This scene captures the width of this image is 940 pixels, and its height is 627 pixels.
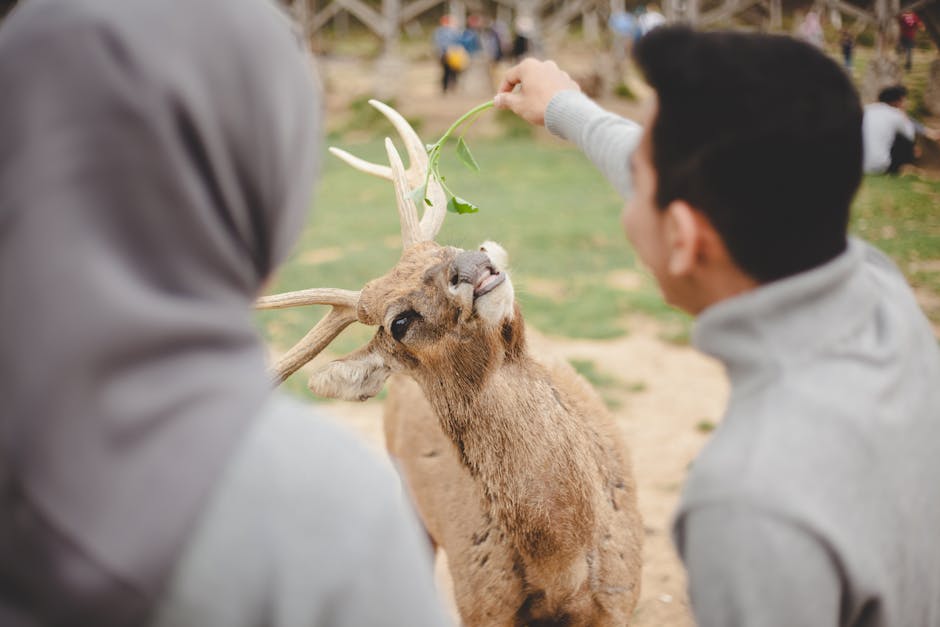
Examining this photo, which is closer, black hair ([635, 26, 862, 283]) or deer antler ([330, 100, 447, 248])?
black hair ([635, 26, 862, 283])

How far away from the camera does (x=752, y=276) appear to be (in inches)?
55.3

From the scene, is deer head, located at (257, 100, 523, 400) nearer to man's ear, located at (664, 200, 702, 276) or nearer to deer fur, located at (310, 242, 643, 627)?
deer fur, located at (310, 242, 643, 627)

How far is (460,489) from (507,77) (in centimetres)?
192

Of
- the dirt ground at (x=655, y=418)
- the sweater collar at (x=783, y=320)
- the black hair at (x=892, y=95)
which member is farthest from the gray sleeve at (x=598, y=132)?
the black hair at (x=892, y=95)

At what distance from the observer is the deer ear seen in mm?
3439

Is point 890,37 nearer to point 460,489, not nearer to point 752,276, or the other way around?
point 460,489

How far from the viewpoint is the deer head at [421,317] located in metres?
3.04

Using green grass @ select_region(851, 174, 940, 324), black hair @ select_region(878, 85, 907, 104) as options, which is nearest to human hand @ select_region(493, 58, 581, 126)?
green grass @ select_region(851, 174, 940, 324)

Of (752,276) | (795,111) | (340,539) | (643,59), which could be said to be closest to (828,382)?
(752,276)

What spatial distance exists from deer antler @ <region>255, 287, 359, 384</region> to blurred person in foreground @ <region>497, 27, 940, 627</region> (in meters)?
2.24

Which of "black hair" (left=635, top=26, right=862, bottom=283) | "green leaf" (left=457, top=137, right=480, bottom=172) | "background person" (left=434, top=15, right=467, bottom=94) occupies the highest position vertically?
"black hair" (left=635, top=26, right=862, bottom=283)

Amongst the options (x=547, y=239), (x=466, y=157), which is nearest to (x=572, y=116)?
(x=466, y=157)

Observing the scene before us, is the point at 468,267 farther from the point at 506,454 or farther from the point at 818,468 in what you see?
the point at 818,468

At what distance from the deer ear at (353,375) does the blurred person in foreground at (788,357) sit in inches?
84.5
